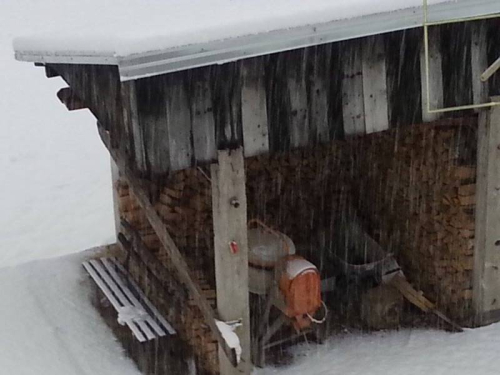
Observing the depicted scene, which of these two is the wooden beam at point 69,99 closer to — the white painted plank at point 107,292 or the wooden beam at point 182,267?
the wooden beam at point 182,267

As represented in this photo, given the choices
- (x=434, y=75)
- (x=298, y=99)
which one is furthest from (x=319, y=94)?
(x=434, y=75)

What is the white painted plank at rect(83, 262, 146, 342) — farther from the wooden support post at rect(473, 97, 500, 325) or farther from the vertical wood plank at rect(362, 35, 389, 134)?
the wooden support post at rect(473, 97, 500, 325)

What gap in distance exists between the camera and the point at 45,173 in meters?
13.2

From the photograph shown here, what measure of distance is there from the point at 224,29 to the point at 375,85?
1505mm

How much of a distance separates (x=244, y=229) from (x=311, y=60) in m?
1.22

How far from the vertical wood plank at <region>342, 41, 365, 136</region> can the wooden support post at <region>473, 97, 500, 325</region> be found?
4.19 feet

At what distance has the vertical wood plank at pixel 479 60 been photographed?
5.60 m

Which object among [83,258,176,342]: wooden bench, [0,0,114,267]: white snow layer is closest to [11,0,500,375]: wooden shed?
[83,258,176,342]: wooden bench

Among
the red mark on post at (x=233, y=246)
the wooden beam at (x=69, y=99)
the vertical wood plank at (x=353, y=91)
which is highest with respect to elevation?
the vertical wood plank at (x=353, y=91)

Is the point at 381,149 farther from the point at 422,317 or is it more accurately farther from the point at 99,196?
the point at 99,196

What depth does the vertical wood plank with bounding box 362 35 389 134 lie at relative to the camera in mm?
5262

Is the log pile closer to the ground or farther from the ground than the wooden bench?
farther from the ground

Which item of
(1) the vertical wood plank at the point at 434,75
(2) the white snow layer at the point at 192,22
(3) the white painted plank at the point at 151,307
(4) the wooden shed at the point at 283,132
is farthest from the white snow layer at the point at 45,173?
(1) the vertical wood plank at the point at 434,75

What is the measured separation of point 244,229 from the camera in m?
5.31
